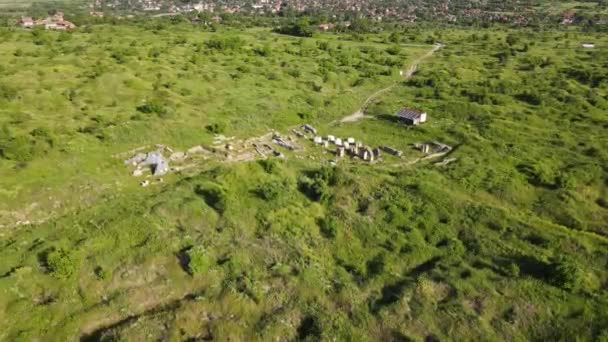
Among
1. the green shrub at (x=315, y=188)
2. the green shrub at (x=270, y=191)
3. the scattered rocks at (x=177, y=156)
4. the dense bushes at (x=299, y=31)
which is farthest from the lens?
the dense bushes at (x=299, y=31)

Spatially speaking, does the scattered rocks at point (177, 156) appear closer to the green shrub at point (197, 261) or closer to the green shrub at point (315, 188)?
the green shrub at point (315, 188)

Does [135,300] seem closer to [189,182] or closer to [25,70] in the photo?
[189,182]

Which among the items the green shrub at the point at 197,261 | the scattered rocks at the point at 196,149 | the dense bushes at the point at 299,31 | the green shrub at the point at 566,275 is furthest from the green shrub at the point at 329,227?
the dense bushes at the point at 299,31

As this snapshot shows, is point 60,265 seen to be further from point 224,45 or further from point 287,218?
point 224,45

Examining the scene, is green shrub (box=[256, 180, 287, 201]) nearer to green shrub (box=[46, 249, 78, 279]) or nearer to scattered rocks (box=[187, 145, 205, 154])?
scattered rocks (box=[187, 145, 205, 154])

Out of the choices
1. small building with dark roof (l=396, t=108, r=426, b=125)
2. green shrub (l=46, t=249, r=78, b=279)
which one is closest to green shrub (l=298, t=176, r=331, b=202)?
green shrub (l=46, t=249, r=78, b=279)

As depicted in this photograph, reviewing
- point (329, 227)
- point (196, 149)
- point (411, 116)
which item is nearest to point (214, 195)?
point (329, 227)
